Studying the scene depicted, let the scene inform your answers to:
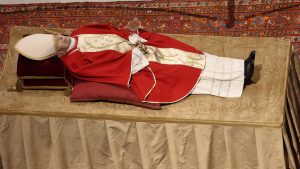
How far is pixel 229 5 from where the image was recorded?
3371mm

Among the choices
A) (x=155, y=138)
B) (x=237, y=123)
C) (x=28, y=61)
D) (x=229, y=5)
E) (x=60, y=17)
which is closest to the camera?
(x=237, y=123)

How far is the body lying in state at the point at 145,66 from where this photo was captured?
8.04 ft

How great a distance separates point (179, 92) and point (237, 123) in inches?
15.8

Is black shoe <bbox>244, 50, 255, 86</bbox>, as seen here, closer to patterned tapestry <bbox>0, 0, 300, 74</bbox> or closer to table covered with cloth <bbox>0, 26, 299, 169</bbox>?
table covered with cloth <bbox>0, 26, 299, 169</bbox>

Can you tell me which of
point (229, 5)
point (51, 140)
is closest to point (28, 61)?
point (51, 140)

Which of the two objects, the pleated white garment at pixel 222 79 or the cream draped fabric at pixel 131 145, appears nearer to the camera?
the cream draped fabric at pixel 131 145

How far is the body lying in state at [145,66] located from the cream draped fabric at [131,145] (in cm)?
23

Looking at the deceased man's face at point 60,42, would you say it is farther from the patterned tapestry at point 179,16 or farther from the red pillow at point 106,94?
the patterned tapestry at point 179,16

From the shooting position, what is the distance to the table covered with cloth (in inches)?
91.8

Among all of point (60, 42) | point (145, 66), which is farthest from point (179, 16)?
point (60, 42)

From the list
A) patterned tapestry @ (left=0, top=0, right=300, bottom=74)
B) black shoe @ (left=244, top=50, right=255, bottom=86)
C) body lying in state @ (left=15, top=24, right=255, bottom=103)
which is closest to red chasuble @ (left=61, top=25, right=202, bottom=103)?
body lying in state @ (left=15, top=24, right=255, bottom=103)

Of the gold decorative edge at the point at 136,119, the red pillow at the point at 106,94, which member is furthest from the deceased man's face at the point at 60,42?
the gold decorative edge at the point at 136,119

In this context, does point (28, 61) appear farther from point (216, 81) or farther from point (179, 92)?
point (216, 81)

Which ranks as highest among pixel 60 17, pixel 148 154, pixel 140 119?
pixel 60 17
